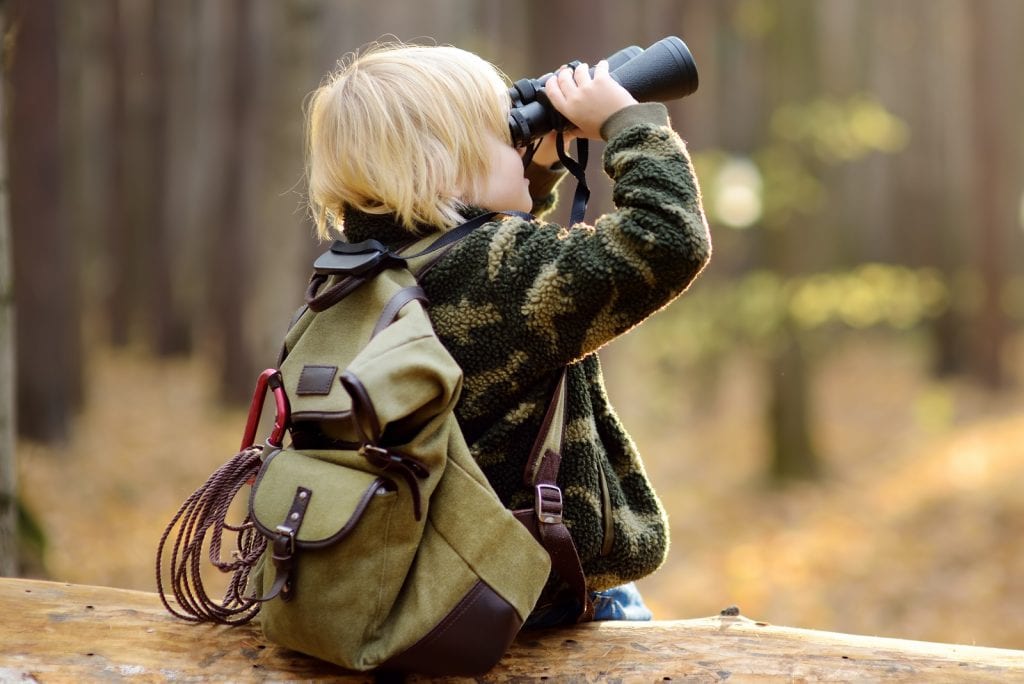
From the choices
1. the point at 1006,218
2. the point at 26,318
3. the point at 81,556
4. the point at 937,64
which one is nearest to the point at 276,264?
the point at 81,556

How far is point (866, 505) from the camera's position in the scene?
8617 mm

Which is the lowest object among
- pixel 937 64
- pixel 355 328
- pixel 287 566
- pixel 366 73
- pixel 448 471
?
pixel 287 566

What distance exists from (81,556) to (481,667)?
5330mm

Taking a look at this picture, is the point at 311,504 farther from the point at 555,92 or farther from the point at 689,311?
the point at 689,311

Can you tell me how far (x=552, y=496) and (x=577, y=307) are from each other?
41 centimetres

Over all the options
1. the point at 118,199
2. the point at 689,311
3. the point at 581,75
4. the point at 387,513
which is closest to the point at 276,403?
the point at 387,513

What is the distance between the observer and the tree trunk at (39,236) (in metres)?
8.73

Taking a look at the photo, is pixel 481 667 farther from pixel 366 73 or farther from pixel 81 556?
pixel 81 556

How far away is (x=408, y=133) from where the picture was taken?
220 cm

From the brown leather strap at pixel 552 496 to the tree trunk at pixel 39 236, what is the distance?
798 centimetres

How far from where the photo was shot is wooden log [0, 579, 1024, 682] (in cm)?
217

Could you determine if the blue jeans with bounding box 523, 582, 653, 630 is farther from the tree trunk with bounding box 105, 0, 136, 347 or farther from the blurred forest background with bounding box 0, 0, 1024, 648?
the tree trunk with bounding box 105, 0, 136, 347

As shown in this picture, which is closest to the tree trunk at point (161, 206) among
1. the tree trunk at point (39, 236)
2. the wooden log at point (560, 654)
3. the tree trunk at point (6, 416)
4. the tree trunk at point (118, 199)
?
the tree trunk at point (118, 199)

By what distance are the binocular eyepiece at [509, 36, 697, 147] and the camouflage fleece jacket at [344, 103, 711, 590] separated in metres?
0.15
